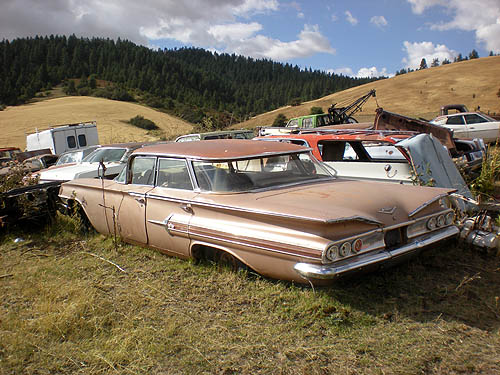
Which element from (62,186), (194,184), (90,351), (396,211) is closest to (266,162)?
(194,184)

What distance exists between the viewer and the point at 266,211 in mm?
3209

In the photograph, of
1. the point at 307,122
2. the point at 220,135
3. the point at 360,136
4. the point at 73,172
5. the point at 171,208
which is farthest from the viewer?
the point at 307,122

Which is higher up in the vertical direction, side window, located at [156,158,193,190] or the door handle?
side window, located at [156,158,193,190]

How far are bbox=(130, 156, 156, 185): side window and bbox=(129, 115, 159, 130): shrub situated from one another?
142 feet

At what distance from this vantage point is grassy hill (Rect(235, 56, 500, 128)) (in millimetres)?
37750

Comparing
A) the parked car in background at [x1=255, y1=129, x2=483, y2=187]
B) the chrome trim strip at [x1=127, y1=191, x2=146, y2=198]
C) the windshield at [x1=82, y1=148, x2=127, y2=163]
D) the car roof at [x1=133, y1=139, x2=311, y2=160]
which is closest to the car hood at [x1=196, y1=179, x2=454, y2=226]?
the car roof at [x1=133, y1=139, x2=311, y2=160]

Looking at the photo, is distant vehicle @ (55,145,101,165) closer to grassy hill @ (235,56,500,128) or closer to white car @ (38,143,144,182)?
white car @ (38,143,144,182)

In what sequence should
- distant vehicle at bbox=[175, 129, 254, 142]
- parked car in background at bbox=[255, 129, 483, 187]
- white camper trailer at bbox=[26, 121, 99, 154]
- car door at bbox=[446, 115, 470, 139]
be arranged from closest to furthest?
parked car in background at bbox=[255, 129, 483, 187] < distant vehicle at bbox=[175, 129, 254, 142] < car door at bbox=[446, 115, 470, 139] < white camper trailer at bbox=[26, 121, 99, 154]

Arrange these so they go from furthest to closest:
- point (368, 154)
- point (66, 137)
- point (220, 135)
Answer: point (66, 137) < point (220, 135) < point (368, 154)

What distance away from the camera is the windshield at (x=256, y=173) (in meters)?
3.83

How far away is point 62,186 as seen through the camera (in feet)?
18.6

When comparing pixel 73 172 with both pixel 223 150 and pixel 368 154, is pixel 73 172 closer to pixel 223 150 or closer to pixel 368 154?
pixel 223 150

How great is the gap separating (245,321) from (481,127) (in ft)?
48.3

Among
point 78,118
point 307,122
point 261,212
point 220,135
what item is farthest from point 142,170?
point 78,118
